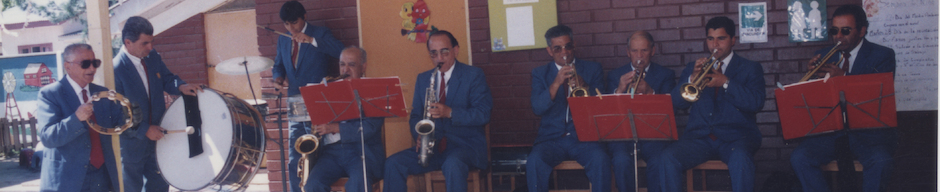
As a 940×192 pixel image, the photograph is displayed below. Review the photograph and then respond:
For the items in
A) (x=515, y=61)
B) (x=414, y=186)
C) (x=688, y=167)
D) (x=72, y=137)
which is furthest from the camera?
(x=414, y=186)

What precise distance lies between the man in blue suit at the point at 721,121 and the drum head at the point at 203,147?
2.82 meters

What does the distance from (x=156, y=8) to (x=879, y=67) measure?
23.6 ft

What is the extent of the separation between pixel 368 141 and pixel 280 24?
1790 millimetres

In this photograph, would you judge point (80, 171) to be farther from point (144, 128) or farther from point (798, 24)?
point (798, 24)

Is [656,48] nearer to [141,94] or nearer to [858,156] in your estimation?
[858,156]

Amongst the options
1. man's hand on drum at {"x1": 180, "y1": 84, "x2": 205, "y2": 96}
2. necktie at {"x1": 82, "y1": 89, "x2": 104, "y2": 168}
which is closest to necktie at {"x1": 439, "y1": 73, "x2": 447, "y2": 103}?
man's hand on drum at {"x1": 180, "y1": 84, "x2": 205, "y2": 96}

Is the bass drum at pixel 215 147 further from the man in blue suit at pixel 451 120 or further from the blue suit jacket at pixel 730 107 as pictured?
the blue suit jacket at pixel 730 107

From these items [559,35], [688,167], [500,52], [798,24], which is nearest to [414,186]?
[500,52]

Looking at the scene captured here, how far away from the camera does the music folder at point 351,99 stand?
3551 millimetres

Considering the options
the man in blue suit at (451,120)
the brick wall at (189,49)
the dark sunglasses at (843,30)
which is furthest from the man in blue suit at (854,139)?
the brick wall at (189,49)

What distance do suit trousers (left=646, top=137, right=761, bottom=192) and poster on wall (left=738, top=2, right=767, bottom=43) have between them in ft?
3.33

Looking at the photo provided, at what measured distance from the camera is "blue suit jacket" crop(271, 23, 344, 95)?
4523 millimetres

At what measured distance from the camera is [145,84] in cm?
411

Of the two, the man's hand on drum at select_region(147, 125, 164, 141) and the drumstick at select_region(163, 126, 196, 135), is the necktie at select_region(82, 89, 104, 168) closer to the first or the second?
the man's hand on drum at select_region(147, 125, 164, 141)
